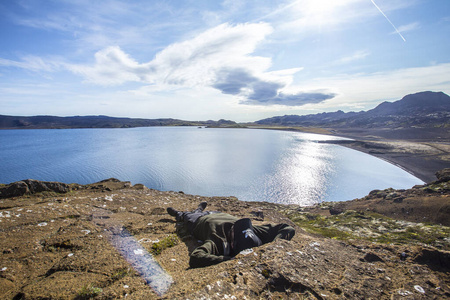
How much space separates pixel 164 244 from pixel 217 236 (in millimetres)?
1834

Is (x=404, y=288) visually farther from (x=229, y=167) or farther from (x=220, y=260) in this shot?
(x=229, y=167)

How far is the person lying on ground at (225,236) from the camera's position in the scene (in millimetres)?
5102

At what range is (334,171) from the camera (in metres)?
39.6

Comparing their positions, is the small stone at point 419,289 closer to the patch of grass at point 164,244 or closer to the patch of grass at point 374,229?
the patch of grass at point 374,229

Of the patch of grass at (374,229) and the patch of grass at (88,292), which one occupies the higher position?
the patch of grass at (88,292)

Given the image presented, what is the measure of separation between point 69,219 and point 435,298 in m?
11.1

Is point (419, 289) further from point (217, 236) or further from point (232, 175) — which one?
point (232, 175)

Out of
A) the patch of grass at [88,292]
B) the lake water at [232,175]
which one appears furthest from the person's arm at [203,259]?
the lake water at [232,175]

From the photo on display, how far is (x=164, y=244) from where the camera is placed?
21.0ft

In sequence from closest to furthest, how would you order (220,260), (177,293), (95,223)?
1. (177,293)
2. (220,260)
3. (95,223)

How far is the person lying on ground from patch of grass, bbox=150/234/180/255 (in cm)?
73

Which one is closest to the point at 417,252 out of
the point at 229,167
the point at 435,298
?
the point at 435,298

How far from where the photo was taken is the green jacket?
505 cm

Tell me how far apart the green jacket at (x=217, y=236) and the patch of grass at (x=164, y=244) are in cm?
75
